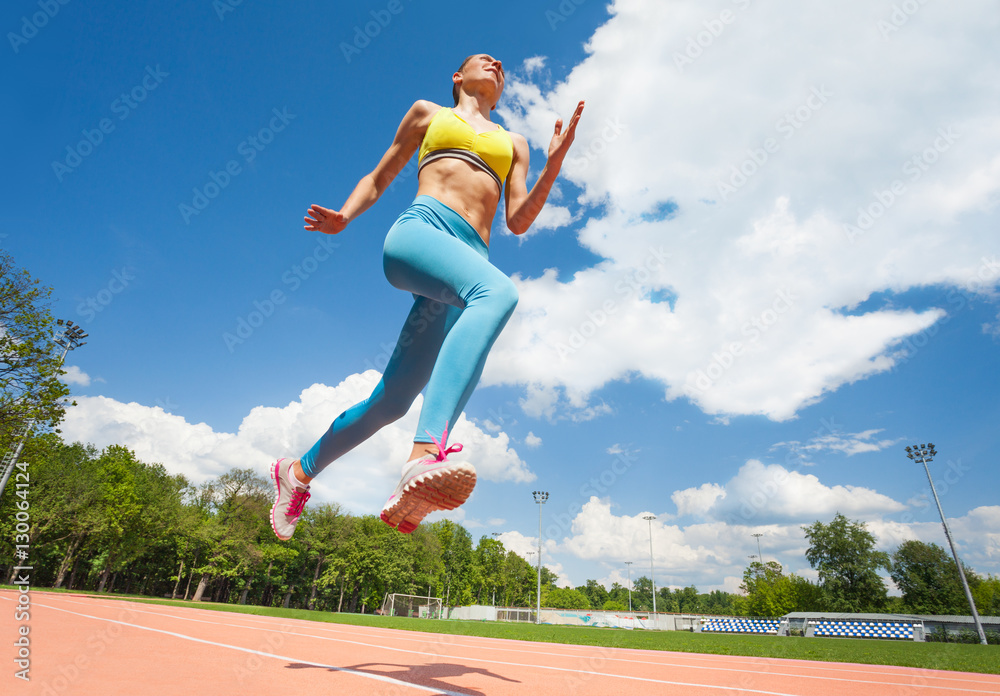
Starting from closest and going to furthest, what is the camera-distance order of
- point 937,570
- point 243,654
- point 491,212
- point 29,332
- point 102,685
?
point 102,685
point 491,212
point 243,654
point 29,332
point 937,570

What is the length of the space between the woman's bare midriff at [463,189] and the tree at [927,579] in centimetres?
8217

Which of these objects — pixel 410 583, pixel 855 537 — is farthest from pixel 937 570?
pixel 410 583

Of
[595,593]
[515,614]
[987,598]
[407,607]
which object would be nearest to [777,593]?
[987,598]

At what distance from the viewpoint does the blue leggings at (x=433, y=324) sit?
7.13 feet

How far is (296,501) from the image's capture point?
320 centimetres

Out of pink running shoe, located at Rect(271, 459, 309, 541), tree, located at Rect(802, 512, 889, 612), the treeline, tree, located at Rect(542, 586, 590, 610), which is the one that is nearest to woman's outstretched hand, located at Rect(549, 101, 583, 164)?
pink running shoe, located at Rect(271, 459, 309, 541)

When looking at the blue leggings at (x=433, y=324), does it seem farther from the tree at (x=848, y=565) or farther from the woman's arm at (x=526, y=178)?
the tree at (x=848, y=565)

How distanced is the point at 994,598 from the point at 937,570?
13547 mm

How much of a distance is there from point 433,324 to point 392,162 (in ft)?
3.73

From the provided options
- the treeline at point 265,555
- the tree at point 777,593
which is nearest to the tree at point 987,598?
the treeline at point 265,555

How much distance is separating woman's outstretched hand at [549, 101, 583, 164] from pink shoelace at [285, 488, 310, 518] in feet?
8.46

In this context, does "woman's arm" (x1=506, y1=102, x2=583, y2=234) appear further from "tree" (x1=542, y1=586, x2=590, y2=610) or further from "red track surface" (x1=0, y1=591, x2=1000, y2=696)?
"tree" (x1=542, y1=586, x2=590, y2=610)

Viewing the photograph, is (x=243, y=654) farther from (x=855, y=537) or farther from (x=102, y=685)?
(x=855, y=537)

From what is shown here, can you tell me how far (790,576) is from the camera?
75.0 meters
